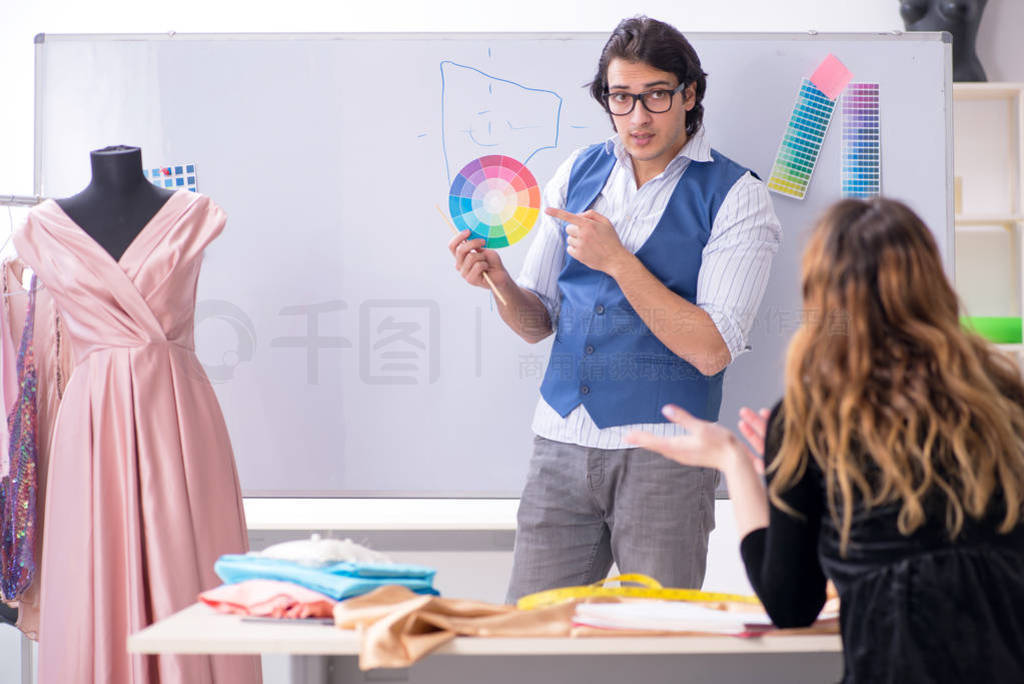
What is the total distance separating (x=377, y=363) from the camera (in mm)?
2609

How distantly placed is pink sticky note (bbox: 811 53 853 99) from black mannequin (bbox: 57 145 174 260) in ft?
5.36

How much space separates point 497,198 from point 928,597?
1.71 metres

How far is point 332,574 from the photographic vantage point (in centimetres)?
129

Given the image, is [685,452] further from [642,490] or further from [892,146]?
[892,146]

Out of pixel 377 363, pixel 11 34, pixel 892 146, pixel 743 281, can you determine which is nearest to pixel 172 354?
pixel 377 363

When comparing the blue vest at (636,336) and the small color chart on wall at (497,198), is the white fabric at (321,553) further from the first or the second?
the small color chart on wall at (497,198)

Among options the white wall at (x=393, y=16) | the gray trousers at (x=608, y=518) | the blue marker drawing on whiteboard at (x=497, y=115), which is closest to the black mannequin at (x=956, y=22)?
the white wall at (x=393, y=16)

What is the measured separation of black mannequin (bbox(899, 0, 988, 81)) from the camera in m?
2.80

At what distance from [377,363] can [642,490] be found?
3.21ft

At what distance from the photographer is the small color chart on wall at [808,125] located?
2580mm

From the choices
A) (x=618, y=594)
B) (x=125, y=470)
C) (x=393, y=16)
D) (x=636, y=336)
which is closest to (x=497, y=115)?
(x=393, y=16)

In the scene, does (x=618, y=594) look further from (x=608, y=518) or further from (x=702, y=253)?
(x=702, y=253)

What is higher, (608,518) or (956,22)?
(956,22)

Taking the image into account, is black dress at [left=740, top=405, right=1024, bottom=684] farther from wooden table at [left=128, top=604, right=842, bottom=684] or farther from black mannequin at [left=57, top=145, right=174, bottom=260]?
black mannequin at [left=57, top=145, right=174, bottom=260]
